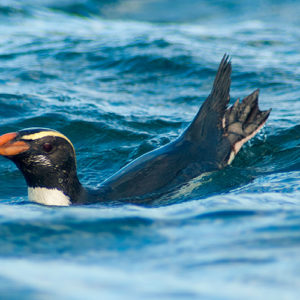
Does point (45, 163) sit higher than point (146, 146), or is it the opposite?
point (45, 163)

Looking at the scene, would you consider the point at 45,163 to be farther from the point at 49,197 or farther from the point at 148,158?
the point at 148,158

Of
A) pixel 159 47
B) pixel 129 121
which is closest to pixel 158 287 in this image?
pixel 129 121

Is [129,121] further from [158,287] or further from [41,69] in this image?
[158,287]

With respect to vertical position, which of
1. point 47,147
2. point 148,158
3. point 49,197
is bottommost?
point 49,197

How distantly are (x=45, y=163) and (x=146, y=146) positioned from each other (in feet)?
8.10

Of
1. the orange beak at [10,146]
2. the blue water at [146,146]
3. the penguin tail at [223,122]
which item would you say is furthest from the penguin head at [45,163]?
the penguin tail at [223,122]

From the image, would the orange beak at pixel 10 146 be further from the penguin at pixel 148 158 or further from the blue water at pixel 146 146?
the blue water at pixel 146 146

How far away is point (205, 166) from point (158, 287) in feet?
10.4

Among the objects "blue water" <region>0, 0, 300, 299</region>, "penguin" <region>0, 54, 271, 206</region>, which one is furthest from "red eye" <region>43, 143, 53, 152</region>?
"blue water" <region>0, 0, 300, 299</region>

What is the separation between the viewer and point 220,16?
18.6 metres

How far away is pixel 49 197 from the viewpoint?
543cm

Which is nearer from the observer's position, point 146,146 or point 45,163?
point 45,163

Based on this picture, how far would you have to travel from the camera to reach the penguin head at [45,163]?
5.30 metres

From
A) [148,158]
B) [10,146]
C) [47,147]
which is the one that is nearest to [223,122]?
[148,158]
